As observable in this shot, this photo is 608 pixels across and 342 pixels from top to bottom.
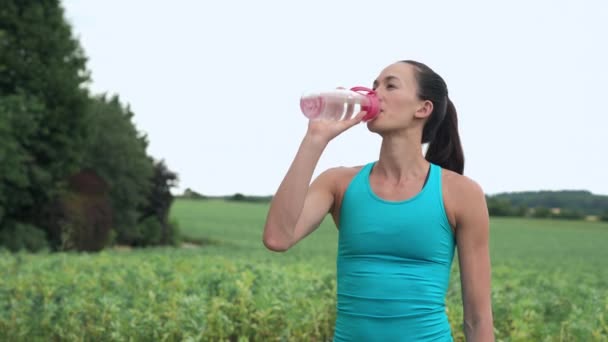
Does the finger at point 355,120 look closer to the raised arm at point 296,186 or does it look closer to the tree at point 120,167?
the raised arm at point 296,186

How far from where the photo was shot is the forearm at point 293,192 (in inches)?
112

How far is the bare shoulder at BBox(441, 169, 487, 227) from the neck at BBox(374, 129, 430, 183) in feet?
0.46

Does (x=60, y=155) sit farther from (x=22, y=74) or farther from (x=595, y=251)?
(x=595, y=251)

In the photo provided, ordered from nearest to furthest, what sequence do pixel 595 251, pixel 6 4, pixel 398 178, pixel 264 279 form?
pixel 398 178, pixel 264 279, pixel 6 4, pixel 595 251

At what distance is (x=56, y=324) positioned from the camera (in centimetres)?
613

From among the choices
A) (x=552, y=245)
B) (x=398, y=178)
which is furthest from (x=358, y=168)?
(x=552, y=245)

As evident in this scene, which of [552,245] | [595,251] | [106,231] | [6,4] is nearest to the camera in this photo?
[6,4]

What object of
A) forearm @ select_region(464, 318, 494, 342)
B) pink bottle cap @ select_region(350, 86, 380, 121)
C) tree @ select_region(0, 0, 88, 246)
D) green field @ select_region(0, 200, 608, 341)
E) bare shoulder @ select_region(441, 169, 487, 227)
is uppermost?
tree @ select_region(0, 0, 88, 246)

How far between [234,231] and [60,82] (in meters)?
28.5

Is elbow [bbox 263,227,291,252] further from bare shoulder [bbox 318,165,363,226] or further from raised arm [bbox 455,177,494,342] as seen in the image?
raised arm [bbox 455,177,494,342]

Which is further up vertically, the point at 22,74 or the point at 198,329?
the point at 22,74

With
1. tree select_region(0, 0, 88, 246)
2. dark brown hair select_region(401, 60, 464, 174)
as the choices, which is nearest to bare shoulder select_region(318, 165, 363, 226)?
dark brown hair select_region(401, 60, 464, 174)

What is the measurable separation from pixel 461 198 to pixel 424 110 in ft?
1.34

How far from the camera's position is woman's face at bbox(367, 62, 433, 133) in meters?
3.03
